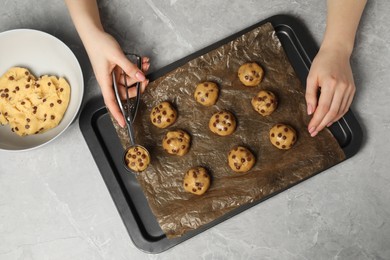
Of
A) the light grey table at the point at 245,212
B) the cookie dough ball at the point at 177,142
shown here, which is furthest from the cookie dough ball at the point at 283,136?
the cookie dough ball at the point at 177,142

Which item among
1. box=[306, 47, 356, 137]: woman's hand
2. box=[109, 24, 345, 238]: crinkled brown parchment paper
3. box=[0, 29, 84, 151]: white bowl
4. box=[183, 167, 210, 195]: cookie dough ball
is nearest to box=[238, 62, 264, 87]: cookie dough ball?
box=[109, 24, 345, 238]: crinkled brown parchment paper

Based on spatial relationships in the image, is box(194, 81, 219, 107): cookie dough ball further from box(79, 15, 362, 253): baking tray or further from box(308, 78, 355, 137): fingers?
box(308, 78, 355, 137): fingers

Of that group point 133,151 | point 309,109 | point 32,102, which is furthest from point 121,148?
point 309,109

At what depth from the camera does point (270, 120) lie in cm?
128

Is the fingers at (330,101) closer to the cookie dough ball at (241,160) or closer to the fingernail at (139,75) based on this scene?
the cookie dough ball at (241,160)

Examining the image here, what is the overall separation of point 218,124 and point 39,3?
75 centimetres

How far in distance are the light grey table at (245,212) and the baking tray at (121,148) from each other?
1.8 inches

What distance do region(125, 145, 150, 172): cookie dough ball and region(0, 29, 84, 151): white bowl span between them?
20 cm

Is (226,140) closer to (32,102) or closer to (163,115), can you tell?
(163,115)

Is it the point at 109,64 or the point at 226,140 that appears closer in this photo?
the point at 109,64

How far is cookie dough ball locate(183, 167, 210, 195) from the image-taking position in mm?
1194

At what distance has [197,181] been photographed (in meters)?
1.19

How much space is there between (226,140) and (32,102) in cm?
61

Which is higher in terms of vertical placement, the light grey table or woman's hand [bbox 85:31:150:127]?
woman's hand [bbox 85:31:150:127]
